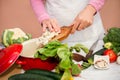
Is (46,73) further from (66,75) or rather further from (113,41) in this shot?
(113,41)

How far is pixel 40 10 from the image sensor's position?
3.50 ft

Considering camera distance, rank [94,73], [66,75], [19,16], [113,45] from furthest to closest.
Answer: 1. [19,16]
2. [113,45]
3. [94,73]
4. [66,75]

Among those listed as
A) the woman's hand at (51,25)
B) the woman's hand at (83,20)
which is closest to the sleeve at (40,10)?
the woman's hand at (51,25)

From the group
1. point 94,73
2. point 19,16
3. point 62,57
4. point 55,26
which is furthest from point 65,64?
point 19,16

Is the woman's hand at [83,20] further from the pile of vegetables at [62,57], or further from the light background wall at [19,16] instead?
the light background wall at [19,16]

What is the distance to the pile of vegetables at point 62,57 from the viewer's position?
700 mm

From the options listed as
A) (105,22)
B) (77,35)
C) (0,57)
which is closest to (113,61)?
(77,35)

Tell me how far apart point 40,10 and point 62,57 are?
1.34ft

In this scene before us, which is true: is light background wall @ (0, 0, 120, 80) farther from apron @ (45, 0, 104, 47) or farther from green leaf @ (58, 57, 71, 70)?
→ green leaf @ (58, 57, 71, 70)

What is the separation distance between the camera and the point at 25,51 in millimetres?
865

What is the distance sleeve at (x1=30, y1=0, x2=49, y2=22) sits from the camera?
1.04 meters

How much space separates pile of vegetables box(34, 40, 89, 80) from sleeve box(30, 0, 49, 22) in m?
0.29

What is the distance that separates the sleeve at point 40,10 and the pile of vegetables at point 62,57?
290 millimetres

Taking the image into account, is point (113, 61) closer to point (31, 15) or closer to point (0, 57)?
point (0, 57)
